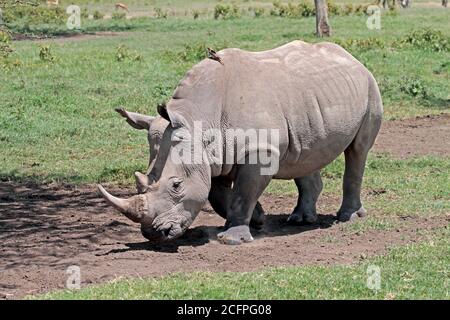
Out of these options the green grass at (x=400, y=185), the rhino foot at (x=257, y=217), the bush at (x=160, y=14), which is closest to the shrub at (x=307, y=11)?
the bush at (x=160, y=14)

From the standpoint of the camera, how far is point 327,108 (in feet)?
33.8

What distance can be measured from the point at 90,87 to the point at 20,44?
9.13 m

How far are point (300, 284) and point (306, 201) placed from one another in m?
3.14

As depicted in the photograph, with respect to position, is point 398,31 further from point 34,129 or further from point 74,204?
point 74,204

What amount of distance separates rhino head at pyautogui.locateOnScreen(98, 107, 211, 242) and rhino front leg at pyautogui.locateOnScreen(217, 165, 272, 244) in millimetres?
370

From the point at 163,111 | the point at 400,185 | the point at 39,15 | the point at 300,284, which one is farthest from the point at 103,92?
the point at 39,15

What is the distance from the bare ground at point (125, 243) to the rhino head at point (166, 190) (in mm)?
234

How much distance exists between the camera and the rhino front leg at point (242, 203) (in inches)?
384

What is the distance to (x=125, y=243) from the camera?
977cm

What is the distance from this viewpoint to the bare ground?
8.71m

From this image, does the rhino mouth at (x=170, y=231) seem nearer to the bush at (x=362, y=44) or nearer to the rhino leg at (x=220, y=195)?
the rhino leg at (x=220, y=195)

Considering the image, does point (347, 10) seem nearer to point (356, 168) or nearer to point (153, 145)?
point (356, 168)
